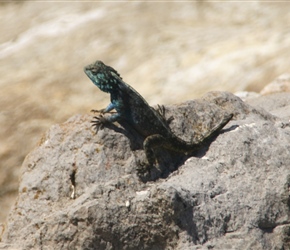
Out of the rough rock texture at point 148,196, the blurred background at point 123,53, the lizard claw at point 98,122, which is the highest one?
the blurred background at point 123,53

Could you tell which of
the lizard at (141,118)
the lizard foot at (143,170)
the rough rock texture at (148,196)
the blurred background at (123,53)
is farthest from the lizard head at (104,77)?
the blurred background at (123,53)

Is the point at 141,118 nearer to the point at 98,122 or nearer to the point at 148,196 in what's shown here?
the point at 98,122

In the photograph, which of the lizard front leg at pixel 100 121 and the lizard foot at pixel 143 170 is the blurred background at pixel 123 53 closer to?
the lizard front leg at pixel 100 121

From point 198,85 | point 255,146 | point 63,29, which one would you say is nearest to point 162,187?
point 255,146

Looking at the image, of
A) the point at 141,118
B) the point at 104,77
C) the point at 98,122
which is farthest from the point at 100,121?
the point at 104,77

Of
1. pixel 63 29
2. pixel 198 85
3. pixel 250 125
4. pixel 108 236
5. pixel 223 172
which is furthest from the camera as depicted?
pixel 63 29

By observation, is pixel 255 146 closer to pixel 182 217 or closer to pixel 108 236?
pixel 182 217
